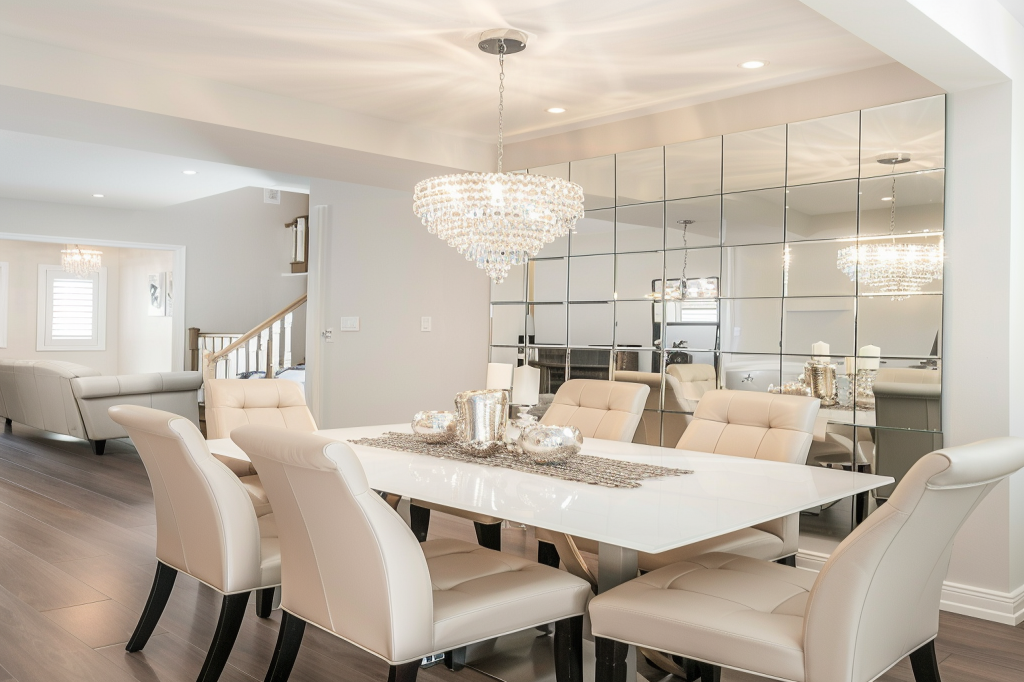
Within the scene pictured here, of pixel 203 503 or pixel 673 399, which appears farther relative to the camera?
pixel 673 399

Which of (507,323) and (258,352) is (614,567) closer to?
(507,323)

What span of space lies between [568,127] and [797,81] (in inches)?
56.7

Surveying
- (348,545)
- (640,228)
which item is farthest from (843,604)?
(640,228)

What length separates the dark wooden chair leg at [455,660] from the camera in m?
2.64

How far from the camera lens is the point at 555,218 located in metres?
3.72

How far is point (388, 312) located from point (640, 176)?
2.46m

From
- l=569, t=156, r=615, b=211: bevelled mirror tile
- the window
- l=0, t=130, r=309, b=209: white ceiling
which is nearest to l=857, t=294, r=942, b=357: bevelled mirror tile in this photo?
l=569, t=156, r=615, b=211: bevelled mirror tile

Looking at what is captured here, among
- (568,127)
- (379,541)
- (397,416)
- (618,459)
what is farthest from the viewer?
(397,416)

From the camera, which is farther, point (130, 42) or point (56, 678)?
point (130, 42)

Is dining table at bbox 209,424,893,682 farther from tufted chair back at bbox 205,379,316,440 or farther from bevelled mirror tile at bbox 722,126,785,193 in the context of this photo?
bevelled mirror tile at bbox 722,126,785,193

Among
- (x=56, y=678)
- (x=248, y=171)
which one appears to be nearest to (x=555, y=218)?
(x=56, y=678)

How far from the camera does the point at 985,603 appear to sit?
3264mm

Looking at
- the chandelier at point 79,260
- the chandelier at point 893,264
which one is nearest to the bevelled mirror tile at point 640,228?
the chandelier at point 893,264

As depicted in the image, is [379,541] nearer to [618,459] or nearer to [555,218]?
[618,459]
